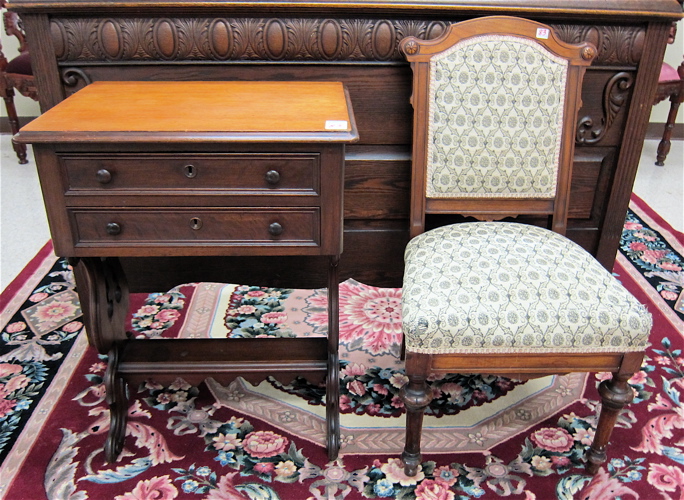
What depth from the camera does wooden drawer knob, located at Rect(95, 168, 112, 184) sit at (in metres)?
1.38

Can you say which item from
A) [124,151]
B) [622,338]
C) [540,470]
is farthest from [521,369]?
[124,151]

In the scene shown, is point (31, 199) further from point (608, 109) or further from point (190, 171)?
point (608, 109)

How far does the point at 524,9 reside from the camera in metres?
1.80

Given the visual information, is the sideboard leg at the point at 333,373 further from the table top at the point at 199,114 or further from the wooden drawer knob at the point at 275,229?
the table top at the point at 199,114

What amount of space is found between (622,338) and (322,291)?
1.38 metres

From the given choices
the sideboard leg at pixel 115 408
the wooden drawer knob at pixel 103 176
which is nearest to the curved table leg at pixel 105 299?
the sideboard leg at pixel 115 408

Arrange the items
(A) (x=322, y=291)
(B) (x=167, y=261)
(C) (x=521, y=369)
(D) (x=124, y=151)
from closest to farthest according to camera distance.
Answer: (D) (x=124, y=151) < (C) (x=521, y=369) < (B) (x=167, y=261) < (A) (x=322, y=291)

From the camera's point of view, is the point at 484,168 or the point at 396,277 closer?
the point at 484,168

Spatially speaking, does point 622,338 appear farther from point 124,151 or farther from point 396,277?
point 124,151

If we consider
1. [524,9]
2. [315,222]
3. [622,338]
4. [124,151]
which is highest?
[524,9]

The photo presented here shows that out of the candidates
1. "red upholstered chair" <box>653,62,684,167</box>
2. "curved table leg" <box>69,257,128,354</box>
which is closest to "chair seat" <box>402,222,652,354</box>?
"curved table leg" <box>69,257,128,354</box>

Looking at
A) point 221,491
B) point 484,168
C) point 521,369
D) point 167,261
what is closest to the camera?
point 521,369

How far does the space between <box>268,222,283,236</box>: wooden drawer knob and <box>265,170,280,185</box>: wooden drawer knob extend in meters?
0.11

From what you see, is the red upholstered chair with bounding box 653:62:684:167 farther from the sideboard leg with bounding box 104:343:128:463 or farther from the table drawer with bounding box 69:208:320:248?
the sideboard leg with bounding box 104:343:128:463
